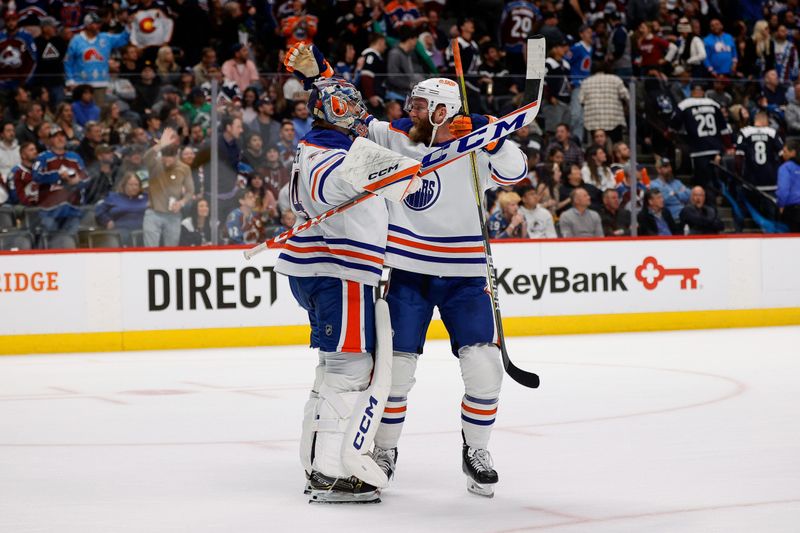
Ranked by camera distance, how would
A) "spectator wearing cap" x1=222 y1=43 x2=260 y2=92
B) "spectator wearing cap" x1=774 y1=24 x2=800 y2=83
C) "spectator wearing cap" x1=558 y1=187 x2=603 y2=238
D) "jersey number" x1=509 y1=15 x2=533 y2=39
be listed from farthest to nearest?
"spectator wearing cap" x1=774 y1=24 x2=800 y2=83 → "jersey number" x1=509 y1=15 x2=533 y2=39 → "spectator wearing cap" x1=222 y1=43 x2=260 y2=92 → "spectator wearing cap" x1=558 y1=187 x2=603 y2=238

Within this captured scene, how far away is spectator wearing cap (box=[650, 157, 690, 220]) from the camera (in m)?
10.6

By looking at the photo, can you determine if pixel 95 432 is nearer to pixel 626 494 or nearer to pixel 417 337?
pixel 417 337

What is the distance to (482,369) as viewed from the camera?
4137 millimetres

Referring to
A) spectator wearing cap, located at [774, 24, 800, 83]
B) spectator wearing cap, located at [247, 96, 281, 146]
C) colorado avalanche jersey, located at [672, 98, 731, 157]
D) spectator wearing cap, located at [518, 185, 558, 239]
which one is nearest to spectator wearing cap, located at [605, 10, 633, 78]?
spectator wearing cap, located at [774, 24, 800, 83]

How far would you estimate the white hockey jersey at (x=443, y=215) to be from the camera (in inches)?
165

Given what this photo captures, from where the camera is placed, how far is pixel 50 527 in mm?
3500

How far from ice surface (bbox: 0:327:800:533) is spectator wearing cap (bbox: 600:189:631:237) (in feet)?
7.42

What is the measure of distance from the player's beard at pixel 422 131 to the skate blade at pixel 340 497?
3.85ft

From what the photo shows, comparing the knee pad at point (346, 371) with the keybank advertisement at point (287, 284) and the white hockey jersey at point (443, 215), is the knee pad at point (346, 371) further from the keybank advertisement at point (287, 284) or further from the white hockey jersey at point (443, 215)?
the keybank advertisement at point (287, 284)

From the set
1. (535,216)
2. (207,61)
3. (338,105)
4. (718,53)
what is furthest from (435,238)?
(718,53)

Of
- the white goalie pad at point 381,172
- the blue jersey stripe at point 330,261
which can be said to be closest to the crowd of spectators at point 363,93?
the blue jersey stripe at point 330,261

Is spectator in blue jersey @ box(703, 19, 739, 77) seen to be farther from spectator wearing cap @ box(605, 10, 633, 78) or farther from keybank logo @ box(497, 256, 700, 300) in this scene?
keybank logo @ box(497, 256, 700, 300)

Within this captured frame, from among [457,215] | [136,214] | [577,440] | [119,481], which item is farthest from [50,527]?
[136,214]

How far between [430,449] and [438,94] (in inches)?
57.2
